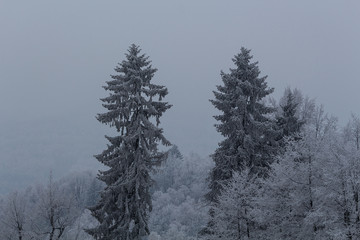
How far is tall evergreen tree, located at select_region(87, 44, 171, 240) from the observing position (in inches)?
944

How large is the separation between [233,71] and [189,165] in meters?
103

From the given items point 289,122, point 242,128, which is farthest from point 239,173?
point 289,122

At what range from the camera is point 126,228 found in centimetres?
2392

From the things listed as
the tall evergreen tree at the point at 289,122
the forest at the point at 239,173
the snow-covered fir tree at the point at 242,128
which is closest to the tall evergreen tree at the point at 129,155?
the forest at the point at 239,173

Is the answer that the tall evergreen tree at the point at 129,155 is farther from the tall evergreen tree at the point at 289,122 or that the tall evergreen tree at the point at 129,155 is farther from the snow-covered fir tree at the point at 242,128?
the tall evergreen tree at the point at 289,122

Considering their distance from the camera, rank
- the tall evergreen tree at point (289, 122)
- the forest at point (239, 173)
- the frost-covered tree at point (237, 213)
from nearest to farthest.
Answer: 1. the forest at point (239, 173)
2. the frost-covered tree at point (237, 213)
3. the tall evergreen tree at point (289, 122)

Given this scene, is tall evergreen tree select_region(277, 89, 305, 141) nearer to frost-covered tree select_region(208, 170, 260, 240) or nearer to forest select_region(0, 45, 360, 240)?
forest select_region(0, 45, 360, 240)

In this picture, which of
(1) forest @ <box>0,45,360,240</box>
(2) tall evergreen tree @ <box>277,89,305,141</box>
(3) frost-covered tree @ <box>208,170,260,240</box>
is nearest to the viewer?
(1) forest @ <box>0,45,360,240</box>

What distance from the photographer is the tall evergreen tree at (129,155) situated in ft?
78.6

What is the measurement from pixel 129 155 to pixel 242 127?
25.1ft

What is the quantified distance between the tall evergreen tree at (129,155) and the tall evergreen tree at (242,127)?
4494 mm

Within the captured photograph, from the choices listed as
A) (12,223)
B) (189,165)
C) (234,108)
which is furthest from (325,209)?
(189,165)

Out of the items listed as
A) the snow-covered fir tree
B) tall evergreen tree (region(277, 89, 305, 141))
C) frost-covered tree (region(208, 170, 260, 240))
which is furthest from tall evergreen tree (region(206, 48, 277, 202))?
frost-covered tree (region(208, 170, 260, 240))

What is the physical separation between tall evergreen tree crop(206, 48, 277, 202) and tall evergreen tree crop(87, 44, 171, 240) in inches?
177
